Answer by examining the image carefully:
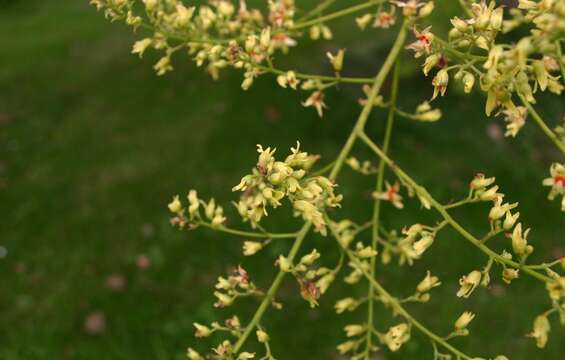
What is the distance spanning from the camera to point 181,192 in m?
7.34

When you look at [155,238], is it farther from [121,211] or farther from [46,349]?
[46,349]

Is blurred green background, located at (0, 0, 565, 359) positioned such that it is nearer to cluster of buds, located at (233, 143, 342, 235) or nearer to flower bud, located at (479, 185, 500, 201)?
flower bud, located at (479, 185, 500, 201)

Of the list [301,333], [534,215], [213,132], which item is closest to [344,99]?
[213,132]

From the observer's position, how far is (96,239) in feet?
22.9

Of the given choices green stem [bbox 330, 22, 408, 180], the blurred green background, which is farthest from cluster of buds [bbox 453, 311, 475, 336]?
the blurred green background

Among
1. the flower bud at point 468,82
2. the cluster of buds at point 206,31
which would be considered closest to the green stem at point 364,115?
the cluster of buds at point 206,31

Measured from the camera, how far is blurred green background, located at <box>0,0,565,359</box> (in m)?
6.30

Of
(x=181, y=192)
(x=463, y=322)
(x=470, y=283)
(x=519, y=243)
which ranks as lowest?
(x=181, y=192)

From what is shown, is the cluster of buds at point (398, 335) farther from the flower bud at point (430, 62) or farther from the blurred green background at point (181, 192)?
the blurred green background at point (181, 192)

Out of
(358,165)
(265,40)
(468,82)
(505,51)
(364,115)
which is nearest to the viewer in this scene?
Answer: (505,51)

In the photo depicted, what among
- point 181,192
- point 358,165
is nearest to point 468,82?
point 358,165

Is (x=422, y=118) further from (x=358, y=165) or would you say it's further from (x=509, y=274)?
(x=509, y=274)

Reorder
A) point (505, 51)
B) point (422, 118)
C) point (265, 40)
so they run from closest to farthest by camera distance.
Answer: point (505, 51) < point (265, 40) < point (422, 118)

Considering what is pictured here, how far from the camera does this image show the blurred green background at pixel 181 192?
6297 millimetres
